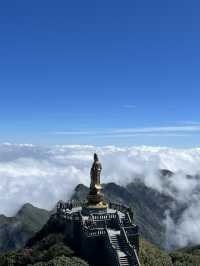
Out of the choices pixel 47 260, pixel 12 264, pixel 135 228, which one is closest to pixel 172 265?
pixel 135 228

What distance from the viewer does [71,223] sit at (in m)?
51.1

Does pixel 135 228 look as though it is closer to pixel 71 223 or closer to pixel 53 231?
pixel 71 223

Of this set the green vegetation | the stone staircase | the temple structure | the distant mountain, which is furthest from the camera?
the temple structure

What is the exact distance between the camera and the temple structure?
4589 centimetres

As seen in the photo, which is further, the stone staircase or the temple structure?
the temple structure

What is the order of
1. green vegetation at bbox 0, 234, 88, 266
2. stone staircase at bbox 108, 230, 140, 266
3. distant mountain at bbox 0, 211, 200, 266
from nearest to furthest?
stone staircase at bbox 108, 230, 140, 266, green vegetation at bbox 0, 234, 88, 266, distant mountain at bbox 0, 211, 200, 266

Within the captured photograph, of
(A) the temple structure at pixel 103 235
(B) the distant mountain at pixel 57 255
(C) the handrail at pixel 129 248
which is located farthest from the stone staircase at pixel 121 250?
(B) the distant mountain at pixel 57 255

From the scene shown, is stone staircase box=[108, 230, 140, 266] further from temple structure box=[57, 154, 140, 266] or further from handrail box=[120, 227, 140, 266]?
handrail box=[120, 227, 140, 266]

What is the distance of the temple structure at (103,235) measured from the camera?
151 ft

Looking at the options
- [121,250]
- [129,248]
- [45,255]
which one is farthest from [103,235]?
[45,255]

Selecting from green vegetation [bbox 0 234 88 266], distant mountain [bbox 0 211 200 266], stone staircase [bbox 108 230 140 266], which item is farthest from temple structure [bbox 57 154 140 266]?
green vegetation [bbox 0 234 88 266]

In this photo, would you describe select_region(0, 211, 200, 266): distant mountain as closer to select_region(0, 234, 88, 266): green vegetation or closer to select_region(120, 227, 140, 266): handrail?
select_region(0, 234, 88, 266): green vegetation

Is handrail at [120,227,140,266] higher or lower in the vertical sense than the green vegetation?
higher

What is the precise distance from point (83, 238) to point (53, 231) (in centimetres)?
755
